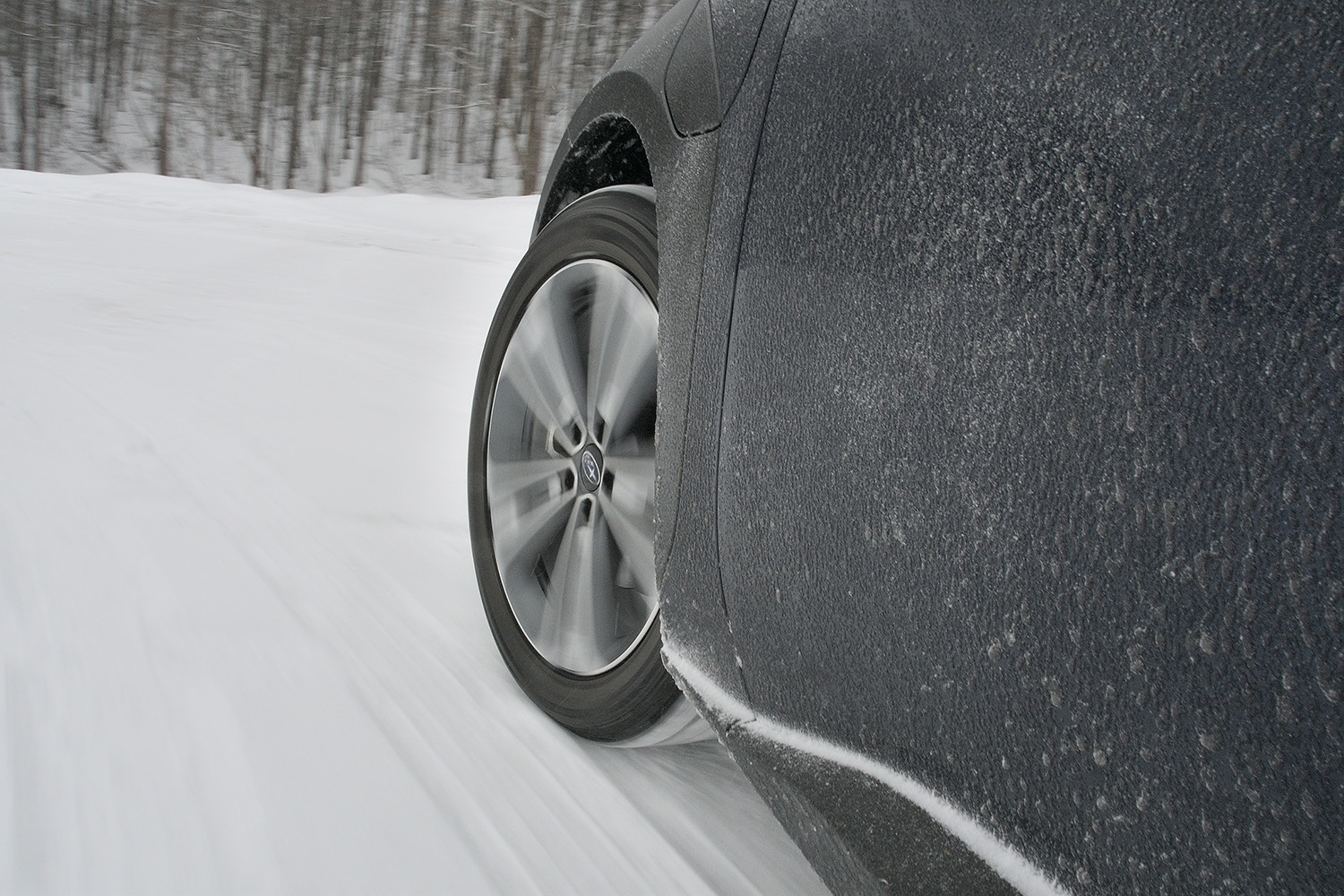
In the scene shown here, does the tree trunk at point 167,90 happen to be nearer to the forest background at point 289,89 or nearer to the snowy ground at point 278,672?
the forest background at point 289,89

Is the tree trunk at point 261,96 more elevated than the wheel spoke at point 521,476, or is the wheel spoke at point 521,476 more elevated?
the wheel spoke at point 521,476

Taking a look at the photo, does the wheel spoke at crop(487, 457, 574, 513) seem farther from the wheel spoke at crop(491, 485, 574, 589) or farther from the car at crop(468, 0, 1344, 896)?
the car at crop(468, 0, 1344, 896)

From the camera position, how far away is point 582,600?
1736 mm

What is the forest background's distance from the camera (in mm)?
16719

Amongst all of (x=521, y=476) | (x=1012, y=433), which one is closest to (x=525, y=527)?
(x=521, y=476)

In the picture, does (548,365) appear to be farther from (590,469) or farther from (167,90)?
(167,90)

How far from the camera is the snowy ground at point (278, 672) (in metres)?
1.45

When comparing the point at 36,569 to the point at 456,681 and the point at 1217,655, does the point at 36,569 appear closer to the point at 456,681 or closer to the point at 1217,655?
the point at 456,681

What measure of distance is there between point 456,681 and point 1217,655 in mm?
1449

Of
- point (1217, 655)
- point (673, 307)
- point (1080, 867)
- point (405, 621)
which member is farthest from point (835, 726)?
point (405, 621)

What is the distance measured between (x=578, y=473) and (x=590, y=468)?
37mm

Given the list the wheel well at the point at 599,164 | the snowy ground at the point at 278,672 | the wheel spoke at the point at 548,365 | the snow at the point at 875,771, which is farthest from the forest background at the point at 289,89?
the snow at the point at 875,771

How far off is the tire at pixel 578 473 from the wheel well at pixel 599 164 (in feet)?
0.46

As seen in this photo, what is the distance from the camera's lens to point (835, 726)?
104 cm
